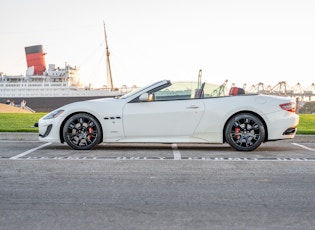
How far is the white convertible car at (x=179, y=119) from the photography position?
348 inches

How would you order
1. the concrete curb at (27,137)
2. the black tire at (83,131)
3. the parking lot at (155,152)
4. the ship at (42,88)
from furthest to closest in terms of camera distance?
the ship at (42,88)
the concrete curb at (27,137)
the black tire at (83,131)
the parking lot at (155,152)

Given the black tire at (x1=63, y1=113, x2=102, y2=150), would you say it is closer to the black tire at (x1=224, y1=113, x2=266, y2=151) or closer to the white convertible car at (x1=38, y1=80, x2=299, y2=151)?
the white convertible car at (x1=38, y1=80, x2=299, y2=151)

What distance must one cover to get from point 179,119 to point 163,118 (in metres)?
0.28

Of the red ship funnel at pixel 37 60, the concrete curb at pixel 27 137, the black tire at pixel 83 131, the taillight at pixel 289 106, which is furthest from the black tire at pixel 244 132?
the red ship funnel at pixel 37 60

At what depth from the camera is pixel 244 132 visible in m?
8.85

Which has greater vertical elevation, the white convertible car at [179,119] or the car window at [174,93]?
the car window at [174,93]

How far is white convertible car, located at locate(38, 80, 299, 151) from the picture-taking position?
885 cm

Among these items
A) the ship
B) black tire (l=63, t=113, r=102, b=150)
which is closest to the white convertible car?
black tire (l=63, t=113, r=102, b=150)

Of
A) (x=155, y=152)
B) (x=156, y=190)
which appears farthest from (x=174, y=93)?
(x=156, y=190)

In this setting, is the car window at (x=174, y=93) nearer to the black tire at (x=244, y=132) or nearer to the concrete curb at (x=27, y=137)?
the black tire at (x=244, y=132)

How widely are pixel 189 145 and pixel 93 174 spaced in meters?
4.35

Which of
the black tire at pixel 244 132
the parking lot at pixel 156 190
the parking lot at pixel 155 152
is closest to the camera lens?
the parking lot at pixel 156 190

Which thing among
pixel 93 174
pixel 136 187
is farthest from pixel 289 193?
pixel 93 174

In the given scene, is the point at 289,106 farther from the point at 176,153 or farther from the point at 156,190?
the point at 156,190
